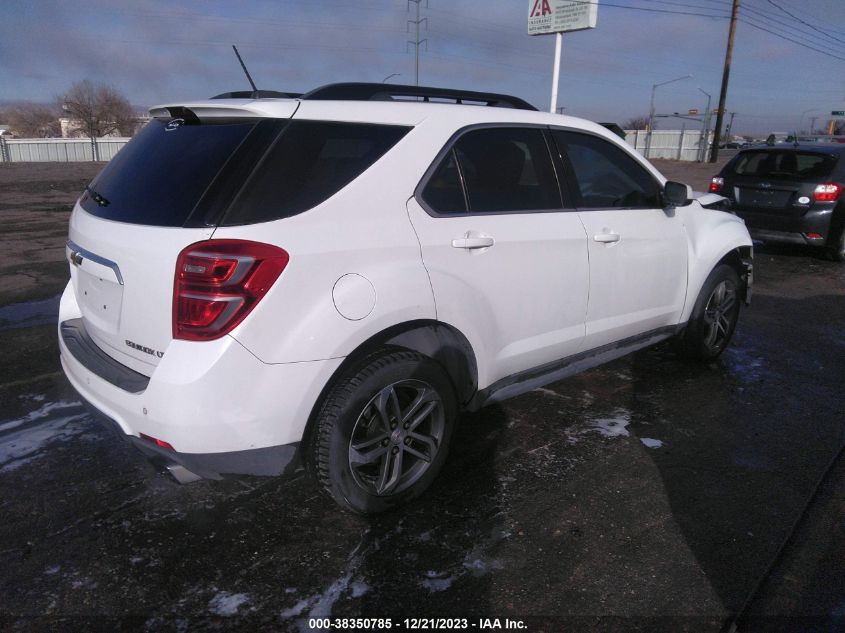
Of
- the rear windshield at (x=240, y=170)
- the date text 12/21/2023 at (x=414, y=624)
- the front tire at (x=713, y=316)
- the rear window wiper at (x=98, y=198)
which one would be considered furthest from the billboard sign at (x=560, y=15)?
the date text 12/21/2023 at (x=414, y=624)

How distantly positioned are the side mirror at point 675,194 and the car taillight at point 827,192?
608 centimetres

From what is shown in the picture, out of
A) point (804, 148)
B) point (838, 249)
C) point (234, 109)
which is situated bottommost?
point (838, 249)

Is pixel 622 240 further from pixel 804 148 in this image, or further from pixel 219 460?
pixel 804 148

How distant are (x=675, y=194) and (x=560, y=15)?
1952 centimetres

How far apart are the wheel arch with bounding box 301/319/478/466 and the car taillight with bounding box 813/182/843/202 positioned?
800 cm

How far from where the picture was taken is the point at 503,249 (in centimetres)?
309

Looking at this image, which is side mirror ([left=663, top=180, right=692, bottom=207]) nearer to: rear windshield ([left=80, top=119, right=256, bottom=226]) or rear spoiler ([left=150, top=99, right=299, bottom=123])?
rear spoiler ([left=150, top=99, right=299, bottom=123])

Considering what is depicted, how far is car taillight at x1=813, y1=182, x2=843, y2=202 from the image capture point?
8.84m

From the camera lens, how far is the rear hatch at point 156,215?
94.0 inches

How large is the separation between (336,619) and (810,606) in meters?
1.76

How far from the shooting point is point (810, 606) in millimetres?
2379

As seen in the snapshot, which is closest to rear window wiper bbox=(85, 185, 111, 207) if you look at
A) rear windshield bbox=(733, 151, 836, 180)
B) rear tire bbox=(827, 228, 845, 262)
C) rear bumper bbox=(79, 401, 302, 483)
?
rear bumper bbox=(79, 401, 302, 483)

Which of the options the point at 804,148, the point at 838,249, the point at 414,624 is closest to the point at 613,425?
the point at 414,624

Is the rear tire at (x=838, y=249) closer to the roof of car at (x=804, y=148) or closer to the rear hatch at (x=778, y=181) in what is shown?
the rear hatch at (x=778, y=181)
